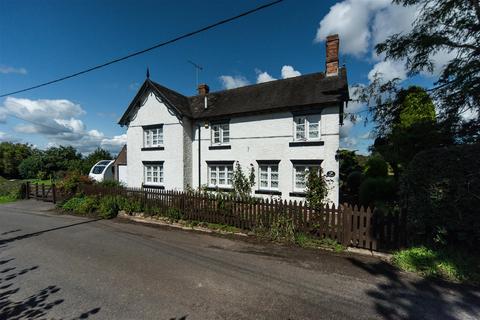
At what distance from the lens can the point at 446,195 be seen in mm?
5449

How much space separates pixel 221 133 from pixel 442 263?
12.2m

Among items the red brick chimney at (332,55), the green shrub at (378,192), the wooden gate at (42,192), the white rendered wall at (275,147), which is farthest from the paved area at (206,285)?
the red brick chimney at (332,55)

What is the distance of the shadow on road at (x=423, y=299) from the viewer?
3.87m

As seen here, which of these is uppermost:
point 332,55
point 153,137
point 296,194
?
point 332,55

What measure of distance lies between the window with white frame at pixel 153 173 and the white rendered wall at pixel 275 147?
2561 millimetres

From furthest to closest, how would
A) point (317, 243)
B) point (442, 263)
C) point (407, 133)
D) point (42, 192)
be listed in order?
point (42, 192) → point (407, 133) → point (317, 243) → point (442, 263)

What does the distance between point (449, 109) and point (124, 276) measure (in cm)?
1268

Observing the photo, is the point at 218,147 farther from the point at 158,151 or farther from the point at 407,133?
the point at 407,133

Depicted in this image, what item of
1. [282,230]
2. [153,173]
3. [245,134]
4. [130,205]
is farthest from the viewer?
[153,173]

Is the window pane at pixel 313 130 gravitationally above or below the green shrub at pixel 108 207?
above

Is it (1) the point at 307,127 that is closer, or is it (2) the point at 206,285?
(2) the point at 206,285

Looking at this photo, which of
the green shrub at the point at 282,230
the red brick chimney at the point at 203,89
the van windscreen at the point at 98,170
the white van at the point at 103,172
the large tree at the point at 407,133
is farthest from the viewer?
the van windscreen at the point at 98,170

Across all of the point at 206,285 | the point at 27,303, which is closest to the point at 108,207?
the point at 27,303

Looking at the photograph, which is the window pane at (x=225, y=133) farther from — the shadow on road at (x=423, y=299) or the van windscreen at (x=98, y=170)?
the van windscreen at (x=98, y=170)
